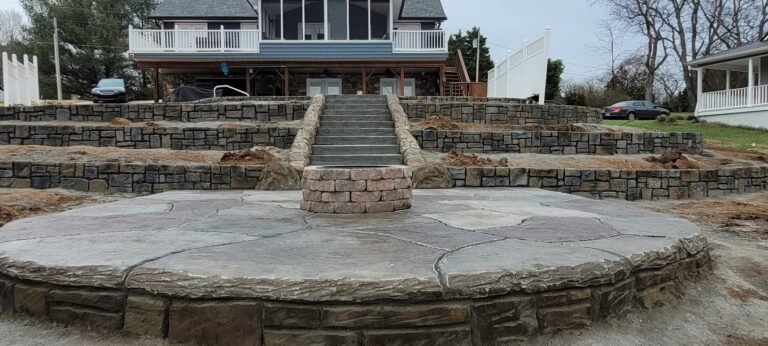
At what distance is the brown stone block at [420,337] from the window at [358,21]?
1849 centimetres

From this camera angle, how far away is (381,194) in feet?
13.8

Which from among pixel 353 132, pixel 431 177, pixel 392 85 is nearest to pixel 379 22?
pixel 392 85

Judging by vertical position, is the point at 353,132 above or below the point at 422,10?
below

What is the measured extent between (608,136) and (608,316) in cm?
763

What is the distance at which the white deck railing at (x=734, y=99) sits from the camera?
18.3m

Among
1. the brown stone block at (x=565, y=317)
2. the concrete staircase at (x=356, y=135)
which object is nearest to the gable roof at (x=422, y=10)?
the concrete staircase at (x=356, y=135)

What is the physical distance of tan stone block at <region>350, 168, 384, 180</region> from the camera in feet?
13.6

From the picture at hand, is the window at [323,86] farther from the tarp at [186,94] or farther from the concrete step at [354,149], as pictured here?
the concrete step at [354,149]

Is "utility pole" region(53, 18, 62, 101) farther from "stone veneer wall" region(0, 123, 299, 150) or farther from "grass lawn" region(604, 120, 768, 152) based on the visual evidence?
"grass lawn" region(604, 120, 768, 152)

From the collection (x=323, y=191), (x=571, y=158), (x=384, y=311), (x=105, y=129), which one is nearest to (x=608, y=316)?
(x=384, y=311)

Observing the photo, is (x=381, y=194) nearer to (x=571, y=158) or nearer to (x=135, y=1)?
(x=571, y=158)

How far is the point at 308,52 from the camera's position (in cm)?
1742

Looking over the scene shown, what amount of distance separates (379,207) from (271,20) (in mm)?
17357

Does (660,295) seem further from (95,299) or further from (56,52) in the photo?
(56,52)
